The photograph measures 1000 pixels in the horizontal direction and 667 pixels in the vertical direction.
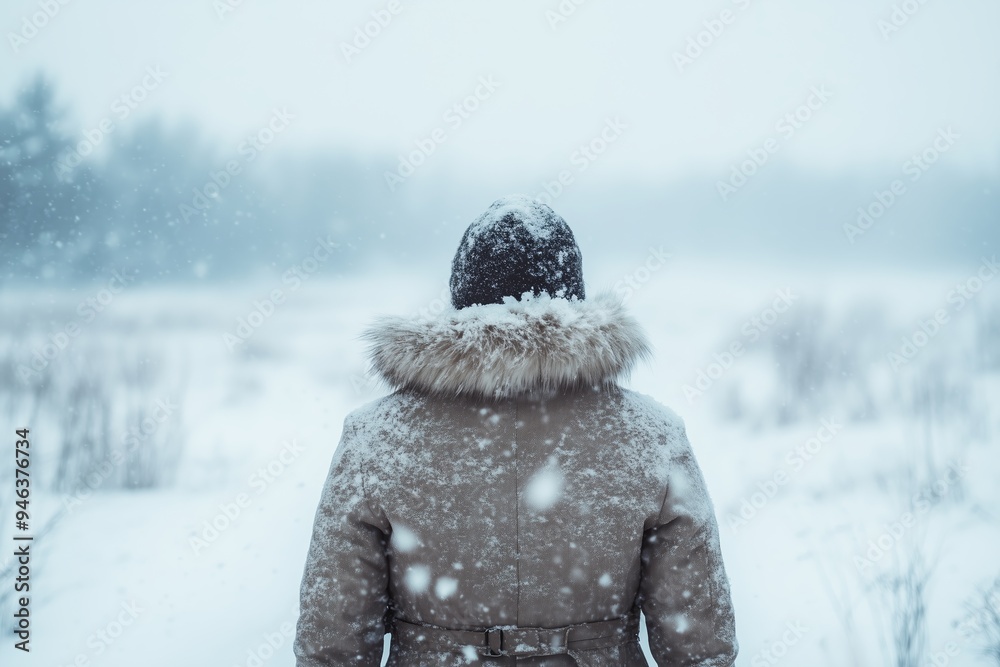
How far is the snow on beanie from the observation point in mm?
1057

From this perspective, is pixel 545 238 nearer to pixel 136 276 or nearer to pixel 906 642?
pixel 906 642

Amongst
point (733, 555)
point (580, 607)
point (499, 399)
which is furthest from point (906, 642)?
point (499, 399)

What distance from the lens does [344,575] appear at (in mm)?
1033

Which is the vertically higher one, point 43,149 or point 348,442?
point 43,149

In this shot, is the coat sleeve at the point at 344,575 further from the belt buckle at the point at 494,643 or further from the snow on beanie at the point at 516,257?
the snow on beanie at the point at 516,257

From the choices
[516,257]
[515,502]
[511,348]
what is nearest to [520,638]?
[515,502]

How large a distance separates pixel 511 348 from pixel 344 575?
48cm

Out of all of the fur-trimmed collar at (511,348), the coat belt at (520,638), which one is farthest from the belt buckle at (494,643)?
the fur-trimmed collar at (511,348)

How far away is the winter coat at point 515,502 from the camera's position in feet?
3.25

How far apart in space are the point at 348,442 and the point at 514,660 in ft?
1.48

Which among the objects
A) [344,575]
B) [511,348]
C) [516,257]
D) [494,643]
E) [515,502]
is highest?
[516,257]

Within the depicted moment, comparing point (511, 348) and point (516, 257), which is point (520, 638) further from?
point (516, 257)

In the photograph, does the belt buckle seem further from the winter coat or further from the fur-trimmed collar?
the fur-trimmed collar

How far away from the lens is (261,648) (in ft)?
9.83
